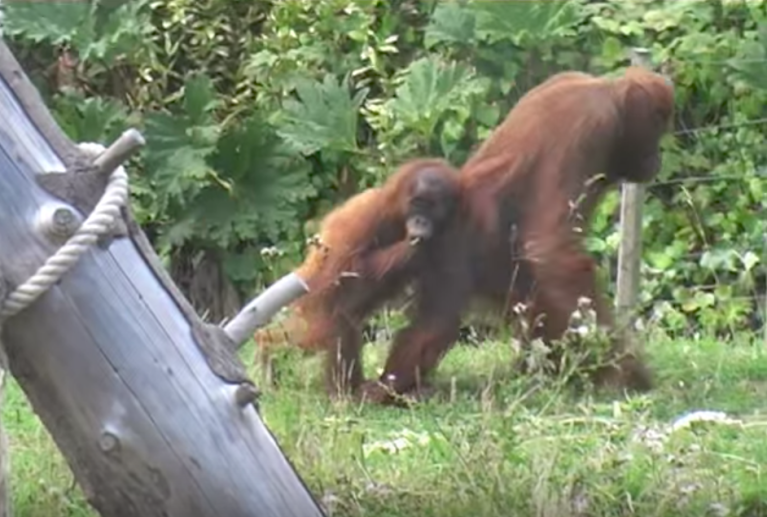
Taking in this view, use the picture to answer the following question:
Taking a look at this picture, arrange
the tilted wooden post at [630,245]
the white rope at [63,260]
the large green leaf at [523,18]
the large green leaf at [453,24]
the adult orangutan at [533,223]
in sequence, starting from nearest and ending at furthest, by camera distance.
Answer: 1. the white rope at [63,260]
2. the adult orangutan at [533,223]
3. the tilted wooden post at [630,245]
4. the large green leaf at [523,18]
5. the large green leaf at [453,24]

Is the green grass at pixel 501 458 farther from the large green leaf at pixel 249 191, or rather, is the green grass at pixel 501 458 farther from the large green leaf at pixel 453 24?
the large green leaf at pixel 453 24

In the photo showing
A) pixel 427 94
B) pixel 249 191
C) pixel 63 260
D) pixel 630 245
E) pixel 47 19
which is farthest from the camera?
pixel 47 19

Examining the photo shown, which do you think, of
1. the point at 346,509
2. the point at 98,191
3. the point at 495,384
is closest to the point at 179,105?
the point at 495,384

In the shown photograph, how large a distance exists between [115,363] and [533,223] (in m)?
2.56

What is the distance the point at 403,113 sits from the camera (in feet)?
22.3

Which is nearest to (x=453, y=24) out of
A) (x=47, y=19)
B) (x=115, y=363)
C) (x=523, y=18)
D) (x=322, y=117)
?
(x=523, y=18)

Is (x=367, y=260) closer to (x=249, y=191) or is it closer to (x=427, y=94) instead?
(x=427, y=94)

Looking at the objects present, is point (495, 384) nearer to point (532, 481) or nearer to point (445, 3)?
point (532, 481)

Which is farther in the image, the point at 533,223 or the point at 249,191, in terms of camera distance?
the point at 249,191

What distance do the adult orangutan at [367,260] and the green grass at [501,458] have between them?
488 millimetres

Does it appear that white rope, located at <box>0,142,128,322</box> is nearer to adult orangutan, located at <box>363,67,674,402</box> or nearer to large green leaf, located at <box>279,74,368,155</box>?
adult orangutan, located at <box>363,67,674,402</box>

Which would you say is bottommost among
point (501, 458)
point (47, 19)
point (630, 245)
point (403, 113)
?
point (403, 113)

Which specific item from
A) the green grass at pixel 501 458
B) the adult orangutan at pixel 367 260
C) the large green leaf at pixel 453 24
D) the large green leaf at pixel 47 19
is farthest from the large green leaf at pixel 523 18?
the green grass at pixel 501 458

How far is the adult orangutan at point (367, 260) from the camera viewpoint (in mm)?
4434
